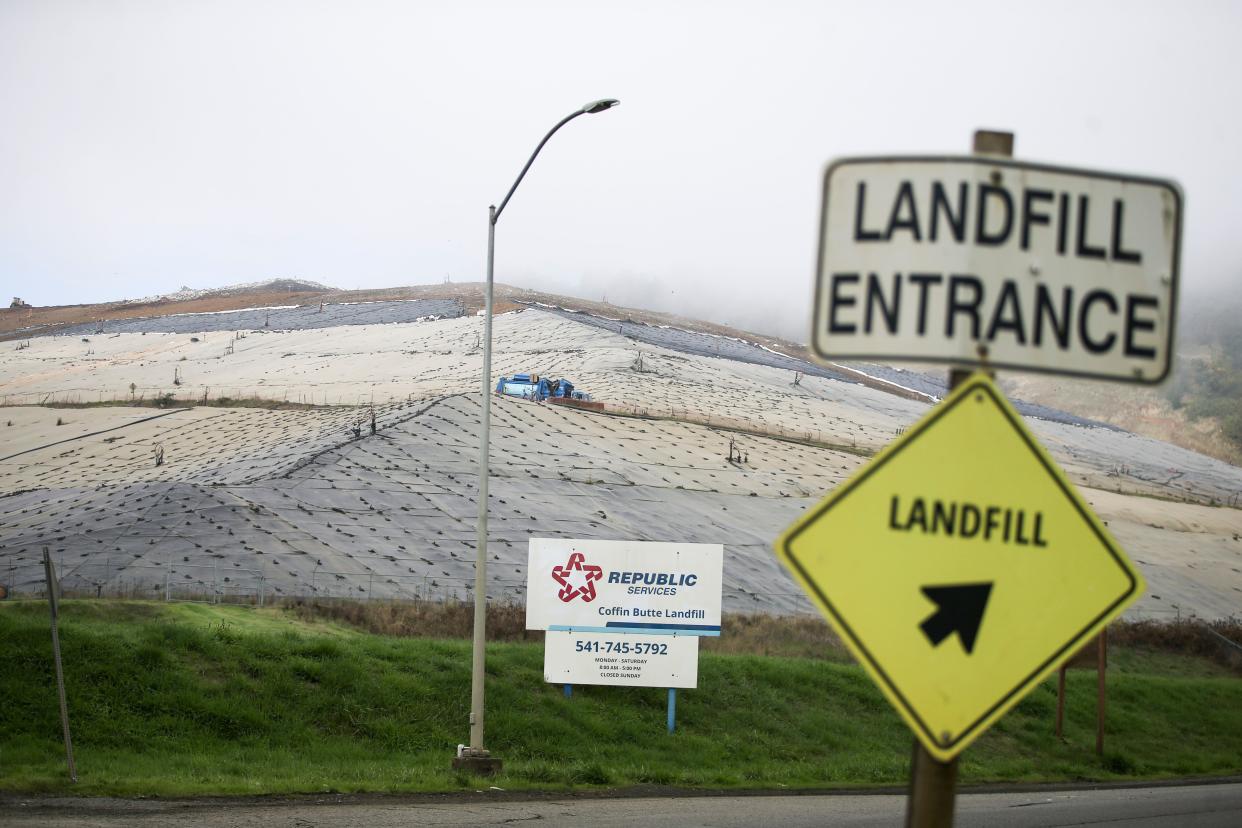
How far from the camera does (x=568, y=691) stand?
24719 mm

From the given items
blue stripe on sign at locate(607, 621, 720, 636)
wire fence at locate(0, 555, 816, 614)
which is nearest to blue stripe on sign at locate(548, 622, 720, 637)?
blue stripe on sign at locate(607, 621, 720, 636)

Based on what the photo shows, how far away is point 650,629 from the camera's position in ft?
79.8

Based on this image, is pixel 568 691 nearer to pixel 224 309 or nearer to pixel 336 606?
pixel 336 606

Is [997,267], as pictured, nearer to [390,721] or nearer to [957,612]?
[957,612]

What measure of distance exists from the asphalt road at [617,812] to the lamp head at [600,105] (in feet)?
29.7

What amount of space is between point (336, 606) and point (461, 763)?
1101cm

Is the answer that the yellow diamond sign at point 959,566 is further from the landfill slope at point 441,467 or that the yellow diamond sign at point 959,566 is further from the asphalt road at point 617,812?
the landfill slope at point 441,467

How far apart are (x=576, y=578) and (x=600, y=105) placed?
33.8 feet

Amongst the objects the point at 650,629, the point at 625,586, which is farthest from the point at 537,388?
the point at 650,629

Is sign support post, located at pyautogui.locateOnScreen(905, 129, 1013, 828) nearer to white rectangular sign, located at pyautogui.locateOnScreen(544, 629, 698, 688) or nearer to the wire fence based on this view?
white rectangular sign, located at pyautogui.locateOnScreen(544, 629, 698, 688)

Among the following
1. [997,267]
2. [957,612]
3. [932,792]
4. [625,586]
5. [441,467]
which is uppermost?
[997,267]

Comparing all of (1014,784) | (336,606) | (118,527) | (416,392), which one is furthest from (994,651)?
(416,392)

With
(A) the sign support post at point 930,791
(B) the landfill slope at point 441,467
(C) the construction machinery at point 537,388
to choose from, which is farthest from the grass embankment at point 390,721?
(C) the construction machinery at point 537,388

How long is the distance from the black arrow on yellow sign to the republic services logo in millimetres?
20781
